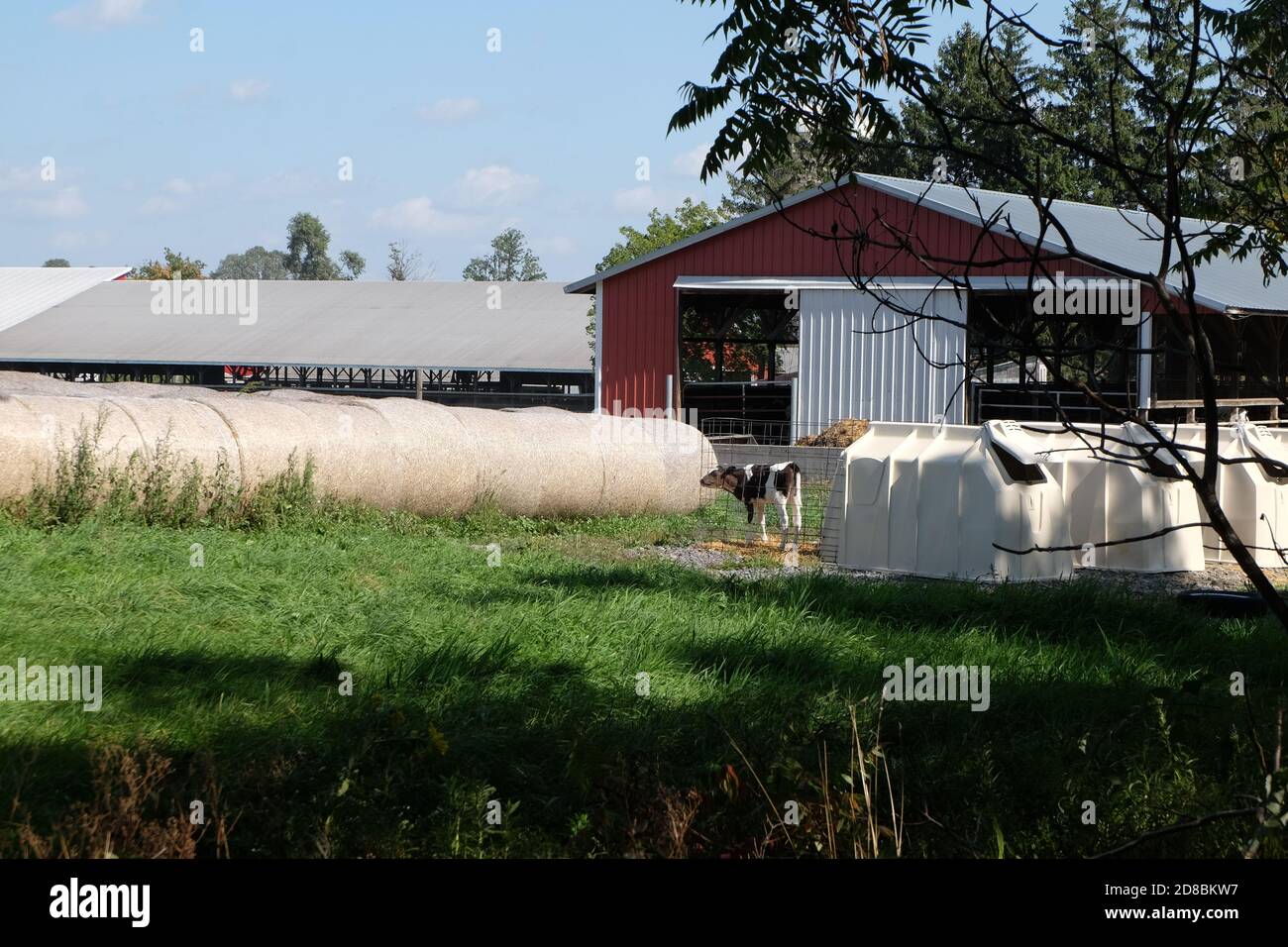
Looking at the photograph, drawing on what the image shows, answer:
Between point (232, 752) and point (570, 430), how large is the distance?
9.42 m

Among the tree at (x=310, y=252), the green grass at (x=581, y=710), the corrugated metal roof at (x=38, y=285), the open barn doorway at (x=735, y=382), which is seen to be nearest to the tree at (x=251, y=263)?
the tree at (x=310, y=252)

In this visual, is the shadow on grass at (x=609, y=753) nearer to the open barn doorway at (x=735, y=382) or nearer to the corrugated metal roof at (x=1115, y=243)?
the corrugated metal roof at (x=1115, y=243)

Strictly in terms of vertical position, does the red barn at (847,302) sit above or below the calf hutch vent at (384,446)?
above

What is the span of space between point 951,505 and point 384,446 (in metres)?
5.33

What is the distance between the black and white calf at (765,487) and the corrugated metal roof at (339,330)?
2382 cm

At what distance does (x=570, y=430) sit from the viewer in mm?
13953

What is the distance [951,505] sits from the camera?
33.0 feet

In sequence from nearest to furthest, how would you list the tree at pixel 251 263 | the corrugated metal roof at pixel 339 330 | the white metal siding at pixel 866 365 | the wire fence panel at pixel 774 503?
the wire fence panel at pixel 774 503, the white metal siding at pixel 866 365, the corrugated metal roof at pixel 339 330, the tree at pixel 251 263

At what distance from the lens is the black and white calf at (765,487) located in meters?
11.8
